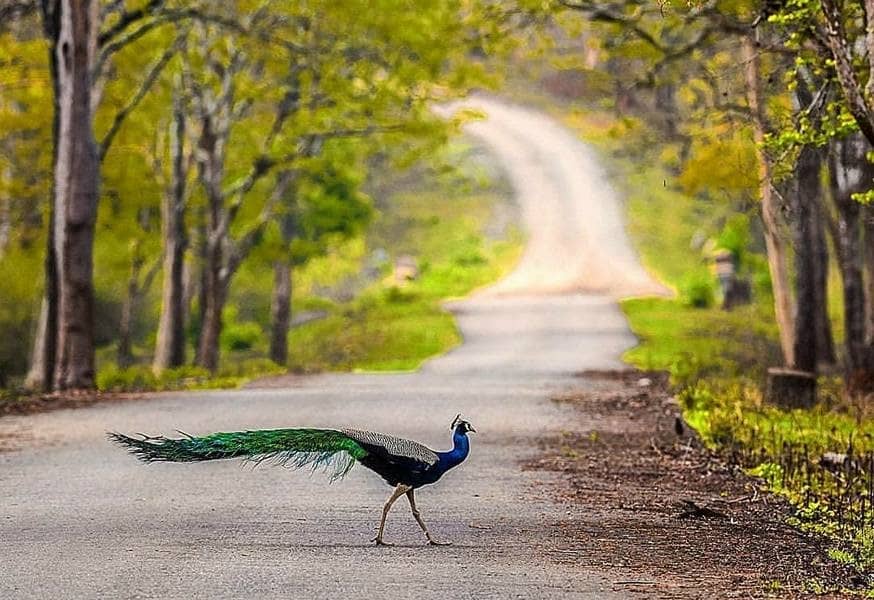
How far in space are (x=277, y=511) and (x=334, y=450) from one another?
1984 millimetres

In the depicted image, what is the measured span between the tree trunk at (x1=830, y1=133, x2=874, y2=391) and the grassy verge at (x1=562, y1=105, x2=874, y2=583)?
0.67 metres

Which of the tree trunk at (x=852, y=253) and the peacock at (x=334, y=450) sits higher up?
the tree trunk at (x=852, y=253)

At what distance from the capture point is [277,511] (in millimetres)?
11102

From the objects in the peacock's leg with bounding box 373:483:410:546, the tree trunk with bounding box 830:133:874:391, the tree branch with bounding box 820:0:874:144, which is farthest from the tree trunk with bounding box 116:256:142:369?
the peacock's leg with bounding box 373:483:410:546

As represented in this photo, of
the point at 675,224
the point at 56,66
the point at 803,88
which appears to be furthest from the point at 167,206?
the point at 675,224

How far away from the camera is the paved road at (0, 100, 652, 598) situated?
8.69 m

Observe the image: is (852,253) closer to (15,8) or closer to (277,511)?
(15,8)

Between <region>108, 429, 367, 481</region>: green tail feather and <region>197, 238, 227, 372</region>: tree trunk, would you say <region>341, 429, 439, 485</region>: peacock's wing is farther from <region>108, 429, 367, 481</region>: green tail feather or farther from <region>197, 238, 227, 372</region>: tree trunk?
<region>197, 238, 227, 372</region>: tree trunk

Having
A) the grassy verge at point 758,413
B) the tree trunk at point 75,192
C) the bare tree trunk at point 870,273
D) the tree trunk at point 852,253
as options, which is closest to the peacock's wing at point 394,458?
the grassy verge at point 758,413

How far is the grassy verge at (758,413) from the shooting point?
1180 centimetres

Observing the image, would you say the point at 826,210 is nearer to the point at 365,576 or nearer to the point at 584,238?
the point at 365,576

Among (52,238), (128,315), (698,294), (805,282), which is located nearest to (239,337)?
(128,315)

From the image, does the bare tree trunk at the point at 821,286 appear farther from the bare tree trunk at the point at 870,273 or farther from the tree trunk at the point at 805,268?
the tree trunk at the point at 805,268

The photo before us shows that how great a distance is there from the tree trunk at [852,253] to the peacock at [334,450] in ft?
40.4
